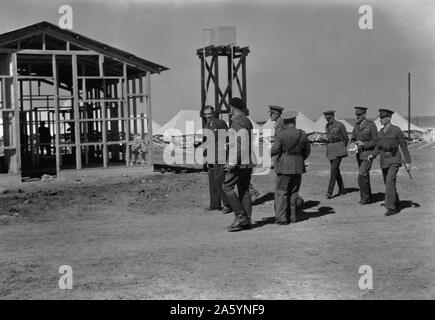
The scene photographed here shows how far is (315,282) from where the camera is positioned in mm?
5988

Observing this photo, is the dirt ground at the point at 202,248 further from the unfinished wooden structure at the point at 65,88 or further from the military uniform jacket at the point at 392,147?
the unfinished wooden structure at the point at 65,88

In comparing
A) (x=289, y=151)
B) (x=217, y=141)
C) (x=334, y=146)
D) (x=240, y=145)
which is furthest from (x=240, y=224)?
(x=334, y=146)

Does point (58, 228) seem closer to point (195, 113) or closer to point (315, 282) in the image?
point (315, 282)

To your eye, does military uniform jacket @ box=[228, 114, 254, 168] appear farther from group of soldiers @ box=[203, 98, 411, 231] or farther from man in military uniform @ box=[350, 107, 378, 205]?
man in military uniform @ box=[350, 107, 378, 205]

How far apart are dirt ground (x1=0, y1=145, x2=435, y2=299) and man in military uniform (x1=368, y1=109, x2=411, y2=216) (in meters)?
0.39

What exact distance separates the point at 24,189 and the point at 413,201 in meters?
9.70

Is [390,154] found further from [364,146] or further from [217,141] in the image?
[217,141]

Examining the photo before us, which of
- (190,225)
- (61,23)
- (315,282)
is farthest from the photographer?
(61,23)

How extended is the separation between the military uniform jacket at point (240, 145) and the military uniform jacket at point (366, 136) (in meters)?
3.53

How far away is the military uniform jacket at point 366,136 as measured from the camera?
11.6 metres

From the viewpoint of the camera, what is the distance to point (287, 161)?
9281 mm

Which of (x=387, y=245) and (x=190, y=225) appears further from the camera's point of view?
(x=190, y=225)

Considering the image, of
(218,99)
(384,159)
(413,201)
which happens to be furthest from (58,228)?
(218,99)
